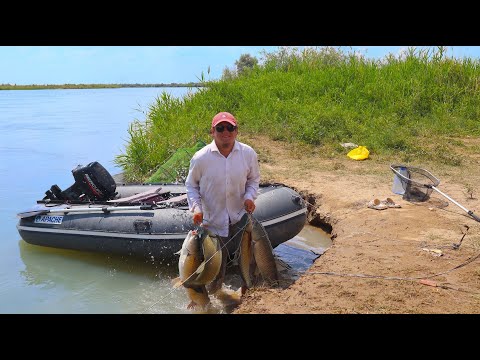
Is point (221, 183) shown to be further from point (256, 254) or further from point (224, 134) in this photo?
point (256, 254)

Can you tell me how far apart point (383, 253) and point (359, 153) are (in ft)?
17.8

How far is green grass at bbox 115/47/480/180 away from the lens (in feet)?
36.8

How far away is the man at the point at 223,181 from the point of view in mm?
4172

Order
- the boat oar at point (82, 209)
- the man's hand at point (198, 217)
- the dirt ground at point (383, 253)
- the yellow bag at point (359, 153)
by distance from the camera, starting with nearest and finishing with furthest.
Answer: the man's hand at point (198, 217) → the dirt ground at point (383, 253) → the boat oar at point (82, 209) → the yellow bag at point (359, 153)

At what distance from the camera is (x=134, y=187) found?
25.3 feet

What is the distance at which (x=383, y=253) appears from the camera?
216 inches

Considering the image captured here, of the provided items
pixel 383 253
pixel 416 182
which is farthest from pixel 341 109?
pixel 383 253

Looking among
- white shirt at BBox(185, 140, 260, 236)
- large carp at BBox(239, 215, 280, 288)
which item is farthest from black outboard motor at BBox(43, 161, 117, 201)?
large carp at BBox(239, 215, 280, 288)

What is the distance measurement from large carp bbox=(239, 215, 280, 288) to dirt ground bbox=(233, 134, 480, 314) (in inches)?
6.8

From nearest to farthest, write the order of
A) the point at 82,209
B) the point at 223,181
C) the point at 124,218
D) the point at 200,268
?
1. the point at 223,181
2. the point at 200,268
3. the point at 124,218
4. the point at 82,209

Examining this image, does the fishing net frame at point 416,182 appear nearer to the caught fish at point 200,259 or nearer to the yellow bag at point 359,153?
the caught fish at point 200,259

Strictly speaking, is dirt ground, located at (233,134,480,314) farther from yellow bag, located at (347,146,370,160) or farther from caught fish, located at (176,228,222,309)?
yellow bag, located at (347,146,370,160)

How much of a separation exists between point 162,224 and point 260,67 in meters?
13.5

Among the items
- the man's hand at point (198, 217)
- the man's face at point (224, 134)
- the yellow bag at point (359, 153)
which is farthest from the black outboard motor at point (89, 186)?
the yellow bag at point (359, 153)
